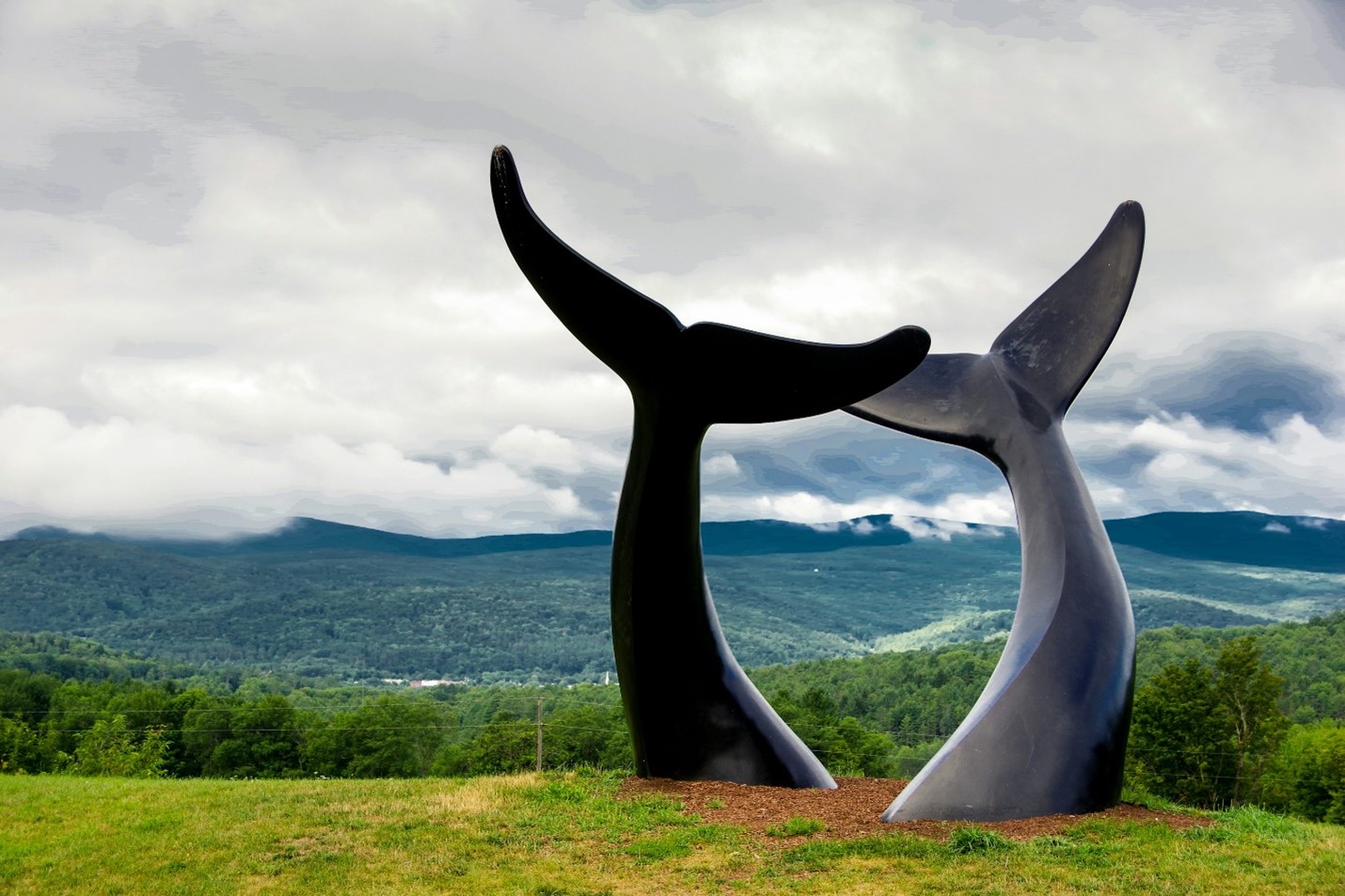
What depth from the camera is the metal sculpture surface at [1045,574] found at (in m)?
11.5

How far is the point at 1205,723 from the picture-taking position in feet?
84.5

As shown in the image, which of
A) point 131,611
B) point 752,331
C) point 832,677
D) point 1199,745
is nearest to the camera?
point 752,331

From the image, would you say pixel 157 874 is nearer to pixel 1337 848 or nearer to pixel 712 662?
pixel 712 662

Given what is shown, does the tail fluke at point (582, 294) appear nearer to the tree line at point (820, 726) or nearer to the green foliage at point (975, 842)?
the green foliage at point (975, 842)

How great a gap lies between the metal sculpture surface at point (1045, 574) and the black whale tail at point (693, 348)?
3.48 metres

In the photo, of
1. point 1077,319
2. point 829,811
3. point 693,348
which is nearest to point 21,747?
point 829,811

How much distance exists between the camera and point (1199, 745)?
25766mm

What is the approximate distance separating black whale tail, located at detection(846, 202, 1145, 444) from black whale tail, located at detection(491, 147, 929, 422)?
11.1 feet

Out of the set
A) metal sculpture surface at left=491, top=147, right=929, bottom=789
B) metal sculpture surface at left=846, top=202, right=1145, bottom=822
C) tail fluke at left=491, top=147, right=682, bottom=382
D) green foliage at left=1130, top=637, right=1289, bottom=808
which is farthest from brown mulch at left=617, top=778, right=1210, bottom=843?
green foliage at left=1130, top=637, right=1289, bottom=808

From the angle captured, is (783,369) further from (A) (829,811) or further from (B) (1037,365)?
(B) (1037,365)

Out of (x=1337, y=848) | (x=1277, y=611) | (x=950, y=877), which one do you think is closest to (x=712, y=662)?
(x=950, y=877)

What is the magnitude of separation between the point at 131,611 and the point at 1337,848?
195592 mm

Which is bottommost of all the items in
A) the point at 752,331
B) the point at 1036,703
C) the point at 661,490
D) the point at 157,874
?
the point at 157,874

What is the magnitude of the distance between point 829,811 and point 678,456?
411 centimetres
